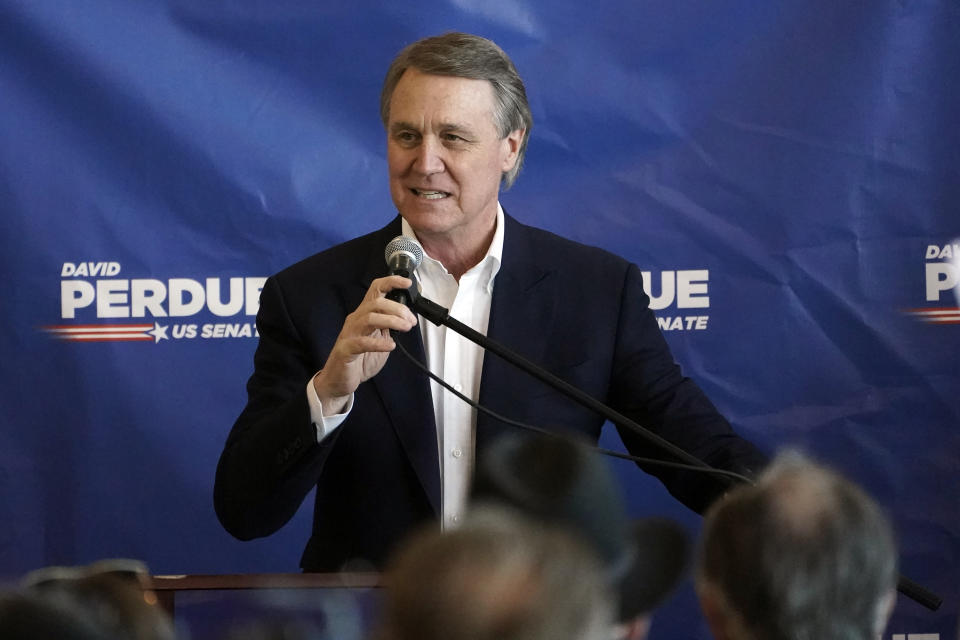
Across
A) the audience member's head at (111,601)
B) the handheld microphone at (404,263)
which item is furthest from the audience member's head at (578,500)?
the handheld microphone at (404,263)

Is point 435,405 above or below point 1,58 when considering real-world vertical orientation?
below

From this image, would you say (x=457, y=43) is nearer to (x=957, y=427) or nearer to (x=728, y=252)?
(x=728, y=252)

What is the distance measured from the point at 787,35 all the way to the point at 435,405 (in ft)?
4.84

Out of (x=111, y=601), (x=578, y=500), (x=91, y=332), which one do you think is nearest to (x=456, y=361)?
(x=91, y=332)

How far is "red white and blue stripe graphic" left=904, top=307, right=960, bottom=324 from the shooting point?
326cm

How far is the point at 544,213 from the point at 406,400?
97 centimetres

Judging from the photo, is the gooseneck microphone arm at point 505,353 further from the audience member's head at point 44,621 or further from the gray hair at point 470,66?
the audience member's head at point 44,621

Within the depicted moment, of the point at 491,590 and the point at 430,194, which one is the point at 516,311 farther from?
the point at 491,590

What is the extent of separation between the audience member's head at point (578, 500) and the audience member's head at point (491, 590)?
18 centimetres

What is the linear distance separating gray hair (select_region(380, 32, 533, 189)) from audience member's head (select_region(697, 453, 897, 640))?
169 cm

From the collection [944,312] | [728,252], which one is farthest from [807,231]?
[944,312]

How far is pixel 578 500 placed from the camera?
39.2 inches

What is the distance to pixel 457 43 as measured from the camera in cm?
262

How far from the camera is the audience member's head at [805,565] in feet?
3.29
